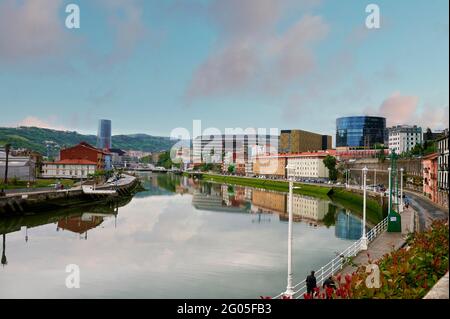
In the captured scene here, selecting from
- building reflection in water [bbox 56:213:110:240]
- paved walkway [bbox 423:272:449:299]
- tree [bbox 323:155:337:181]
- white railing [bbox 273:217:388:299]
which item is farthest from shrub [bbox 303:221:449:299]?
tree [bbox 323:155:337:181]

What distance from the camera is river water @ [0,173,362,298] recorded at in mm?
21859


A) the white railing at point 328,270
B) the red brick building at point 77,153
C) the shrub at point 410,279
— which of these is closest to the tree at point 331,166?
the red brick building at point 77,153

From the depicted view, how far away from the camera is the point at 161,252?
30875 mm

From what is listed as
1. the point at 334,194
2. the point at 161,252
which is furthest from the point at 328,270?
the point at 334,194

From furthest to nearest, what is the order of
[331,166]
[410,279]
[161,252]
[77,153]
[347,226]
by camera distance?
[77,153], [331,166], [347,226], [161,252], [410,279]

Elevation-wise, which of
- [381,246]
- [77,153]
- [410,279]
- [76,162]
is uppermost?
[77,153]

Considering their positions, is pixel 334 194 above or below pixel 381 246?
below

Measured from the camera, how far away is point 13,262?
2772 cm

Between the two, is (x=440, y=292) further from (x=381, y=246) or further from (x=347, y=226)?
(x=347, y=226)

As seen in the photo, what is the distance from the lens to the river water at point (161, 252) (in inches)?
861

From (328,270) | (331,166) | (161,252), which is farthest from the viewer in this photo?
(331,166)

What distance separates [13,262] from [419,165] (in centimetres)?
7095

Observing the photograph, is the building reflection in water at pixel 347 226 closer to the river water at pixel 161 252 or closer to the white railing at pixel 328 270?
the river water at pixel 161 252
